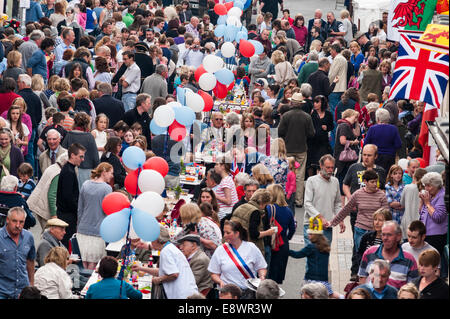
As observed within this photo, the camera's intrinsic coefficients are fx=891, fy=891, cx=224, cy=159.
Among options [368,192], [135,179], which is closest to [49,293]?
[135,179]

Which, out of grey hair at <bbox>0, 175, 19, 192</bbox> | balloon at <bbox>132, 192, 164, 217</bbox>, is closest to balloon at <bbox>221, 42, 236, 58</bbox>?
grey hair at <bbox>0, 175, 19, 192</bbox>

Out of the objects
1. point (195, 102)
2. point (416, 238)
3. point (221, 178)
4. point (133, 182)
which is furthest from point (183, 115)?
point (416, 238)

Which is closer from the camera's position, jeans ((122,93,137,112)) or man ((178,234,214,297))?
man ((178,234,214,297))

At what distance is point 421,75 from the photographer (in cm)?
1037

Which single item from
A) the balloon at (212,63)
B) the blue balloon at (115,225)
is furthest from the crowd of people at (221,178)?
the balloon at (212,63)

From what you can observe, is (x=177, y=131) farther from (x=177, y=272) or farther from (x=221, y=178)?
(x=177, y=272)

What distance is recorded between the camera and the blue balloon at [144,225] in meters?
9.20

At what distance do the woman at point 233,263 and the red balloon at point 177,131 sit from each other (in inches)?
145

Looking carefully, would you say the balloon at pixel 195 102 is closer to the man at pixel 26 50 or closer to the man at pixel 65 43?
the man at pixel 26 50

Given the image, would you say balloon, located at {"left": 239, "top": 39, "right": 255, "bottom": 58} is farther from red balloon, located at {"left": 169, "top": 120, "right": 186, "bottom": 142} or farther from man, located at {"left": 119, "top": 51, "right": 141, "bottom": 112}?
red balloon, located at {"left": 169, "top": 120, "right": 186, "bottom": 142}

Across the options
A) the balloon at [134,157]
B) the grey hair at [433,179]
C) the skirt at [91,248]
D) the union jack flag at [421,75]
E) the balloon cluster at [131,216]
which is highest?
the union jack flag at [421,75]

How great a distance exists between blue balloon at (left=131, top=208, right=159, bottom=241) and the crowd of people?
228 mm

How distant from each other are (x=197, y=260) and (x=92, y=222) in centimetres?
173

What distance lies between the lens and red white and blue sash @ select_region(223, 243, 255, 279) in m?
9.59
